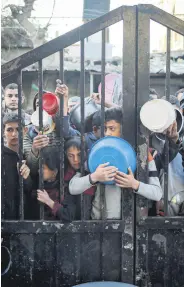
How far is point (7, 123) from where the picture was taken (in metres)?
2.98

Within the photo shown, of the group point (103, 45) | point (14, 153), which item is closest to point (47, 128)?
point (14, 153)

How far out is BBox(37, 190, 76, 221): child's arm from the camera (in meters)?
2.72

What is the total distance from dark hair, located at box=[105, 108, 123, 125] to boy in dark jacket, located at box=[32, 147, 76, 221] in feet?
1.35

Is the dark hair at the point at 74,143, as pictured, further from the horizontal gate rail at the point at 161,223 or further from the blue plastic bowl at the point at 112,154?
the horizontal gate rail at the point at 161,223

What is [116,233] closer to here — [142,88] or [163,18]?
[142,88]

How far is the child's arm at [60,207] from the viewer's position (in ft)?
8.91

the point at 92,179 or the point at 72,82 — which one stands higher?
the point at 72,82

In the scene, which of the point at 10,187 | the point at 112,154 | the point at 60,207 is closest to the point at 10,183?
the point at 10,187

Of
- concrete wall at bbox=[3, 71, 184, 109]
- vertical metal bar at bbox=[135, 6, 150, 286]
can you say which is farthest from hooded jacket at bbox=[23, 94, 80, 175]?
concrete wall at bbox=[3, 71, 184, 109]

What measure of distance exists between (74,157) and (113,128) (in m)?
0.32

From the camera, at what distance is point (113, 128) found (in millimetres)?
2830

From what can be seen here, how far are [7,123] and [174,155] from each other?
1.15 m

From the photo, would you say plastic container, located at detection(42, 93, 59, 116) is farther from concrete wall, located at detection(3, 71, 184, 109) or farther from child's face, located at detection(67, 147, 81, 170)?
concrete wall, located at detection(3, 71, 184, 109)

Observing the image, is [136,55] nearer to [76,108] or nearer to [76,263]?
[76,108]
